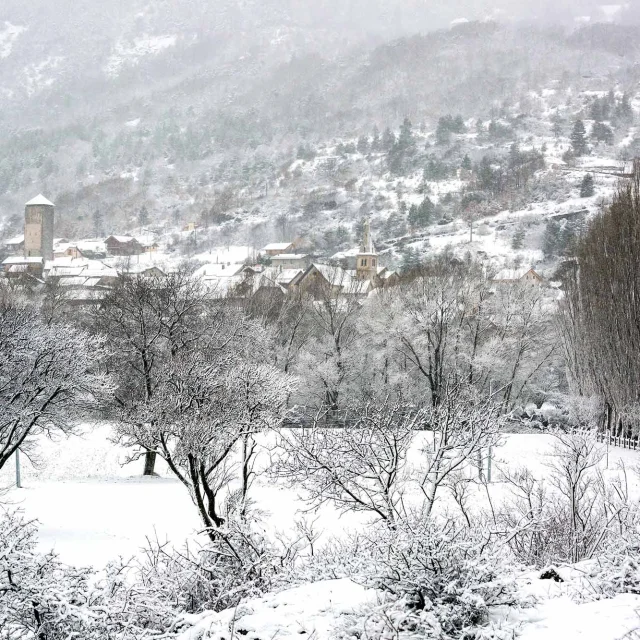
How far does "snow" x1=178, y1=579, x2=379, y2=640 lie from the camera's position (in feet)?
16.4

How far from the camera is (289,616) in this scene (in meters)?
5.23

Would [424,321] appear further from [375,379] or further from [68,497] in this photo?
[68,497]

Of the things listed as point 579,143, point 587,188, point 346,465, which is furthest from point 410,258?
point 346,465

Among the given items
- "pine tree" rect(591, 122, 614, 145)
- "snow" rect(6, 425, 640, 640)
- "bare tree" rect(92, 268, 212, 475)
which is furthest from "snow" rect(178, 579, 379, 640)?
"pine tree" rect(591, 122, 614, 145)

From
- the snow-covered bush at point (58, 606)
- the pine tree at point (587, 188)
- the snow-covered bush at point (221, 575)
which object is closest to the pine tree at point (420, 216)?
the pine tree at point (587, 188)

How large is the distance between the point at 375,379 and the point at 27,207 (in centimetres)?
10941

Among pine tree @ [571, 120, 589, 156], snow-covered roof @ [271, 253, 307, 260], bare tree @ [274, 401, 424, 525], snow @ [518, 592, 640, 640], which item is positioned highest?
pine tree @ [571, 120, 589, 156]

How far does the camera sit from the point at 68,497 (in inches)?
773

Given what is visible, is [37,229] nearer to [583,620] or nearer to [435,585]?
[435,585]

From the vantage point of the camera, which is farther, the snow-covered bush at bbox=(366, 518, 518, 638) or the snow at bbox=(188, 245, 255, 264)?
the snow at bbox=(188, 245, 255, 264)

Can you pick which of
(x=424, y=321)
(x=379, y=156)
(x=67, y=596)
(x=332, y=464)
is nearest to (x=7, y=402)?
(x=332, y=464)

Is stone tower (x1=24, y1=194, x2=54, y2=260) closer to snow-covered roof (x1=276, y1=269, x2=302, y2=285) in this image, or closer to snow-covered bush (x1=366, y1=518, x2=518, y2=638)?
snow-covered roof (x1=276, y1=269, x2=302, y2=285)

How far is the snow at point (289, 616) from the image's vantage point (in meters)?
5.00

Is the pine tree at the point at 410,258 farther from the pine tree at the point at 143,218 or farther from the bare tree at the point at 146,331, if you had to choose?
the pine tree at the point at 143,218
